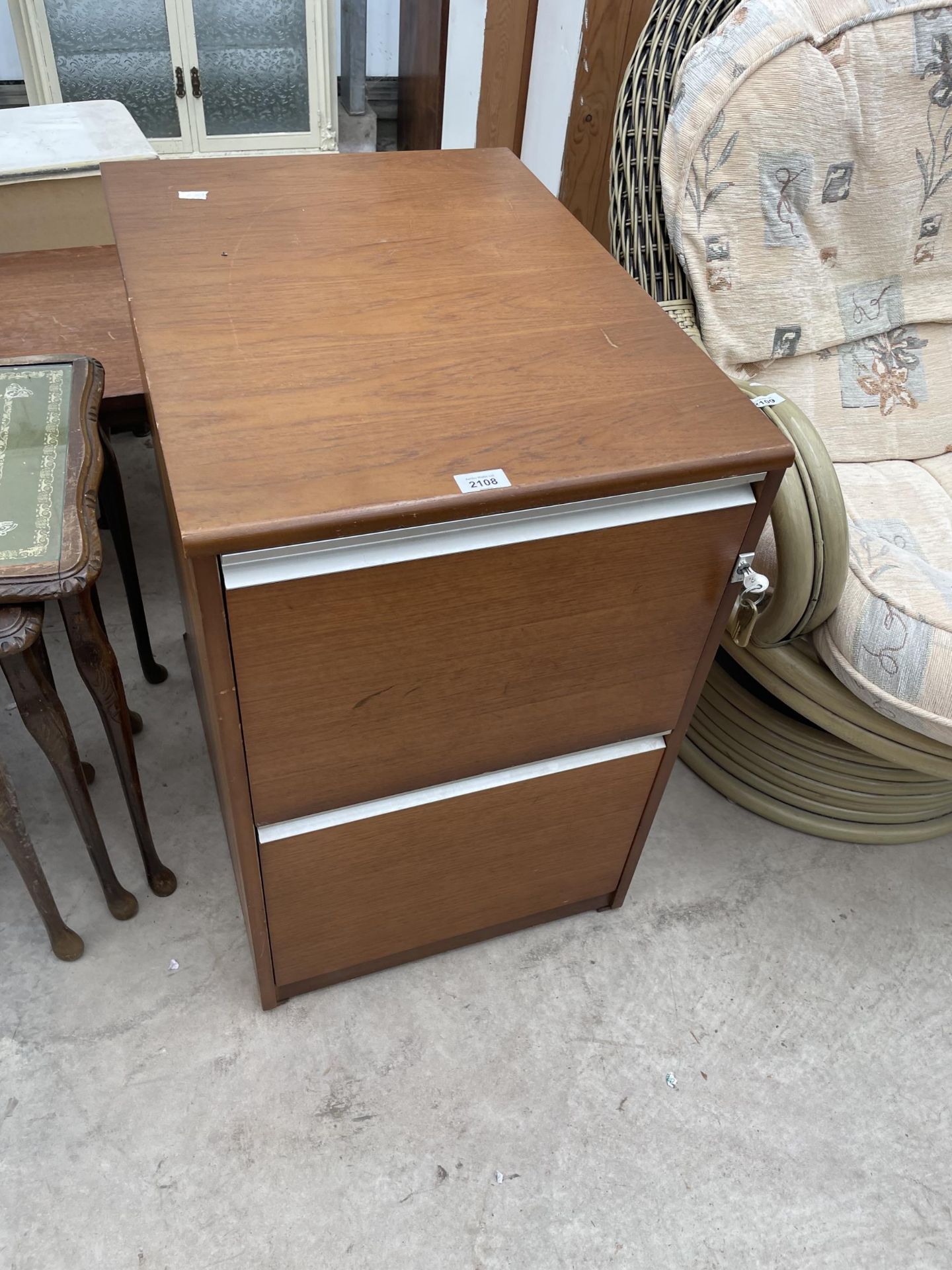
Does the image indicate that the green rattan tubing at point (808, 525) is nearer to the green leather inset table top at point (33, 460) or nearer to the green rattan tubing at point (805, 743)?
the green rattan tubing at point (805, 743)

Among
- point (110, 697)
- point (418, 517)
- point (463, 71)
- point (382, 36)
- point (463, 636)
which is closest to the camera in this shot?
point (418, 517)

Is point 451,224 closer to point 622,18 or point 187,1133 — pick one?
point 622,18

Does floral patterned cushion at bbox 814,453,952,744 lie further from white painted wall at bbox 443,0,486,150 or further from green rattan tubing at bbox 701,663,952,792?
white painted wall at bbox 443,0,486,150

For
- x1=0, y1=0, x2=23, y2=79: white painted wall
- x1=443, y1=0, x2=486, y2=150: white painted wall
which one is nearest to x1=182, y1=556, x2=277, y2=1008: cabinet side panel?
x1=443, y1=0, x2=486, y2=150: white painted wall

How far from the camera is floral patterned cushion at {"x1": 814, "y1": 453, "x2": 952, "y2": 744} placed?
3.31 feet

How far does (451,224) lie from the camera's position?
0.97 m

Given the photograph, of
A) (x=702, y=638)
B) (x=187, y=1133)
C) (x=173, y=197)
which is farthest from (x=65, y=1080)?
(x=173, y=197)

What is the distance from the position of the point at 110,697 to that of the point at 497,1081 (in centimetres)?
60

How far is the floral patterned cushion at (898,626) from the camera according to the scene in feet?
3.31

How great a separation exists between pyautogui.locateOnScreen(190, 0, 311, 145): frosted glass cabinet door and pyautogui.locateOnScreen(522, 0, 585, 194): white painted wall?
0.94 meters

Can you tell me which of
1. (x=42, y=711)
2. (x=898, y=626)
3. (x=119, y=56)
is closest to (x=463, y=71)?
(x=119, y=56)

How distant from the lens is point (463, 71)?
1835mm

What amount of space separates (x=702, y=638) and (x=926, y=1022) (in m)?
0.64

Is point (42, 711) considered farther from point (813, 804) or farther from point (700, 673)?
point (813, 804)
